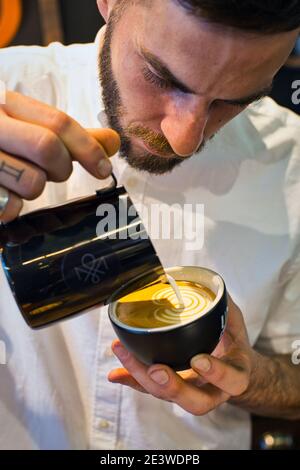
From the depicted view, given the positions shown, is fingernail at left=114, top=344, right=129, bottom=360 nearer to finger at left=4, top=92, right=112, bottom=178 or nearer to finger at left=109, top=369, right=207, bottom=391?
finger at left=109, top=369, right=207, bottom=391

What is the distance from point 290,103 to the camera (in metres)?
2.11

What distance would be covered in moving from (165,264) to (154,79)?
486 mm

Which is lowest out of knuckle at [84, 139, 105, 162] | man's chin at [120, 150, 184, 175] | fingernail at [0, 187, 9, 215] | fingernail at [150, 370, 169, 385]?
fingernail at [150, 370, 169, 385]

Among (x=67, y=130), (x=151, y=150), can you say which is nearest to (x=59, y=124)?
(x=67, y=130)

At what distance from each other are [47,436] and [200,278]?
645mm

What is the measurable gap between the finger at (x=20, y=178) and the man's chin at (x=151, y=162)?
41 centimetres

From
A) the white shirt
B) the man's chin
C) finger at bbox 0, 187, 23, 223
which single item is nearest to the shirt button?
the white shirt

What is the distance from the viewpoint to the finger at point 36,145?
2.48 ft

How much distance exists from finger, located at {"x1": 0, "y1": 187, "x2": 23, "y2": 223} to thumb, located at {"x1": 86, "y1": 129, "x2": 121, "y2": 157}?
0.15 metres

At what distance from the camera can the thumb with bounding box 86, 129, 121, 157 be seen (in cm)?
83

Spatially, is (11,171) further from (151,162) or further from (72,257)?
(151,162)

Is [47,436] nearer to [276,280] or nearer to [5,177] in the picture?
[276,280]

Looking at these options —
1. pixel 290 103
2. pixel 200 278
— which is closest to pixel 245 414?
pixel 200 278

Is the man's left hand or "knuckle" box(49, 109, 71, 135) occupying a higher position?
"knuckle" box(49, 109, 71, 135)
